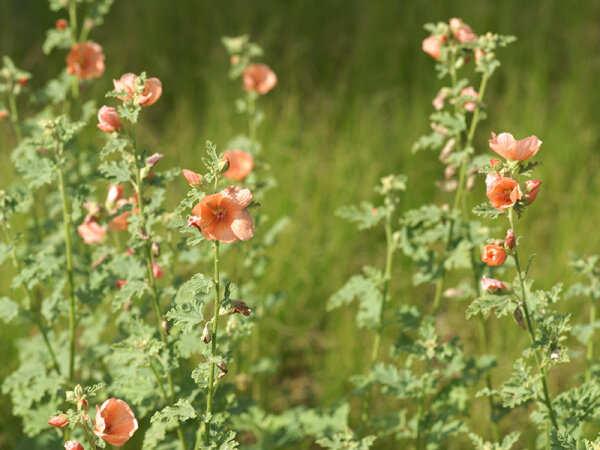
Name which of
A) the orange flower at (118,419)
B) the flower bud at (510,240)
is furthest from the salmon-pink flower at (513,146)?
the orange flower at (118,419)

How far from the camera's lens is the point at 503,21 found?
4594 mm

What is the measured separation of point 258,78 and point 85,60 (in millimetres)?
687

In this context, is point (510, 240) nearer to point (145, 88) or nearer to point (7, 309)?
point (145, 88)

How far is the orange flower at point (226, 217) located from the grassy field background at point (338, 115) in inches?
65.5

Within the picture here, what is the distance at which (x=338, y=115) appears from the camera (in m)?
4.26

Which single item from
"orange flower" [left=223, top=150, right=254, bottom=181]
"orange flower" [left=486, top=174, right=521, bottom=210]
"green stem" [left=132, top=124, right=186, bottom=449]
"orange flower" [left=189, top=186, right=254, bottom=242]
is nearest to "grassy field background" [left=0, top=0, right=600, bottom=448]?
"orange flower" [left=223, top=150, right=254, bottom=181]

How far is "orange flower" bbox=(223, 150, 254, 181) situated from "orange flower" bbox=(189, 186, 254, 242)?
1162mm

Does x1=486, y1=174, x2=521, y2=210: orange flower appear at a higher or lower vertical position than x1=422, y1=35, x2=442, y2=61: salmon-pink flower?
lower

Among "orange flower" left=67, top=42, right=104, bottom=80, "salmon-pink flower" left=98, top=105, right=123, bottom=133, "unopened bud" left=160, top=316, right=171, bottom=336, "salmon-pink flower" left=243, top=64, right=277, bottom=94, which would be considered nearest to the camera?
"salmon-pink flower" left=98, top=105, right=123, bottom=133

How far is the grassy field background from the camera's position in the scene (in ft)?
11.1

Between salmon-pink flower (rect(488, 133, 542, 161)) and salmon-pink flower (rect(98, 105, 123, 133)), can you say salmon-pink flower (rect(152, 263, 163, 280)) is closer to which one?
salmon-pink flower (rect(98, 105, 123, 133))

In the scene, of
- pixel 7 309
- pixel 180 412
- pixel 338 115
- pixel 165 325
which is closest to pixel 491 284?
pixel 180 412

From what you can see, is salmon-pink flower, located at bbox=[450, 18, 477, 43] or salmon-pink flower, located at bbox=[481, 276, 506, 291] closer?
salmon-pink flower, located at bbox=[481, 276, 506, 291]

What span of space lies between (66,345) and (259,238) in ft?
3.59
